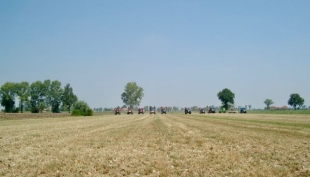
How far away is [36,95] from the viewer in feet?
617

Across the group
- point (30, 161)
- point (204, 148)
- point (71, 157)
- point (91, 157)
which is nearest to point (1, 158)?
point (30, 161)

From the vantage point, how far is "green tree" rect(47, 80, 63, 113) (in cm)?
19600

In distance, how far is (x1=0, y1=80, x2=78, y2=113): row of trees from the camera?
167375 mm

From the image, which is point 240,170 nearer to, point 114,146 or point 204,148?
point 204,148

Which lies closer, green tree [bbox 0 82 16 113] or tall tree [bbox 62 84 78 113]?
green tree [bbox 0 82 16 113]

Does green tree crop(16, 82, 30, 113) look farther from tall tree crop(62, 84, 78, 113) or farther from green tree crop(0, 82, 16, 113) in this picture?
tall tree crop(62, 84, 78, 113)

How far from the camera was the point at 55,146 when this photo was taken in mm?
17672

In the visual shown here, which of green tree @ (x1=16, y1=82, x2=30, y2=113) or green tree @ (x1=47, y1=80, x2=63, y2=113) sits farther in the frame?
green tree @ (x1=47, y1=80, x2=63, y2=113)

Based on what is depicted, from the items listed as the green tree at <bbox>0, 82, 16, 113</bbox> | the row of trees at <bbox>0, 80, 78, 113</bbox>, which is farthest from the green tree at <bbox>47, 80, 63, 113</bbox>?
the green tree at <bbox>0, 82, 16, 113</bbox>

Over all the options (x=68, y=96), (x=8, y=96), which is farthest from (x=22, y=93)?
(x=68, y=96)

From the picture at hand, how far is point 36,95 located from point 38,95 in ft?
8.26

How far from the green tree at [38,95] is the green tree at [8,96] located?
1493cm

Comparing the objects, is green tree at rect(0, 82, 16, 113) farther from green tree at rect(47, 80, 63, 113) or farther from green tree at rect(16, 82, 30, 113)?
green tree at rect(47, 80, 63, 113)

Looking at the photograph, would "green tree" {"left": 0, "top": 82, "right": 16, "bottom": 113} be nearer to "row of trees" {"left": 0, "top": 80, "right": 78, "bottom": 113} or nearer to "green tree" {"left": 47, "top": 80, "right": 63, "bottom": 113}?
"row of trees" {"left": 0, "top": 80, "right": 78, "bottom": 113}
